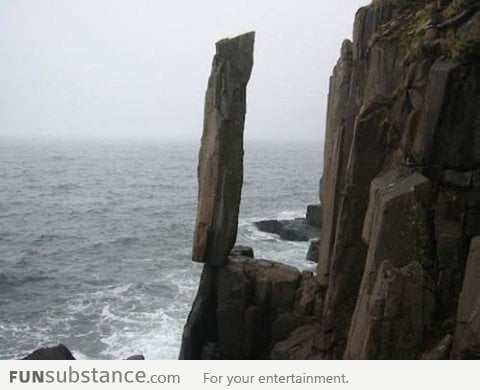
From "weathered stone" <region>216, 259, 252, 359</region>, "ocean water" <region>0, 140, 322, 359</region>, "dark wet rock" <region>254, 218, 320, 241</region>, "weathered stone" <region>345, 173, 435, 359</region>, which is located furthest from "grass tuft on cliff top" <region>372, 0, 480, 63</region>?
"dark wet rock" <region>254, 218, 320, 241</region>

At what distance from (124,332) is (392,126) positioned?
56.3ft

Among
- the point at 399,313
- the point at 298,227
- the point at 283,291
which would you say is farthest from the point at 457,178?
the point at 298,227

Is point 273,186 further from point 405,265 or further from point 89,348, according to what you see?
point 405,265

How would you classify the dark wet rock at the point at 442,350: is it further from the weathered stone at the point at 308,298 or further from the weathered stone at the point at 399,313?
the weathered stone at the point at 308,298

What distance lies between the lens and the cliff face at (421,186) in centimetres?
1009

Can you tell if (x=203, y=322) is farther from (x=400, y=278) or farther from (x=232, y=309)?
(x=400, y=278)

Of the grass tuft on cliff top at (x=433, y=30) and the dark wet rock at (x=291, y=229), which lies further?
the dark wet rock at (x=291, y=229)

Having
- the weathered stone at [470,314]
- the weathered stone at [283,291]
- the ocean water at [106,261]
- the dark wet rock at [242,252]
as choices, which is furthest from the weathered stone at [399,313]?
the ocean water at [106,261]

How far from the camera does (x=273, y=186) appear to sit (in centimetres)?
8706

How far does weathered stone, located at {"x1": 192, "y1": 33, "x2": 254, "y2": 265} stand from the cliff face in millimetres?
6983

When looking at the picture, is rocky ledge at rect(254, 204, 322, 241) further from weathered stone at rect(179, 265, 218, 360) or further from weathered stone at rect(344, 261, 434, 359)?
weathered stone at rect(344, 261, 434, 359)

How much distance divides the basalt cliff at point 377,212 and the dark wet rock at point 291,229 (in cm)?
2272

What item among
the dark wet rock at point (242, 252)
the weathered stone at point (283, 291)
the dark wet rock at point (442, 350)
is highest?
the dark wet rock at point (442, 350)

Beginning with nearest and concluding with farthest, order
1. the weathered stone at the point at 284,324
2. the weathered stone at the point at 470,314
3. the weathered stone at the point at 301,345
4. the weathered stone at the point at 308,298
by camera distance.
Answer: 1. the weathered stone at the point at 470,314
2. the weathered stone at the point at 301,345
3. the weathered stone at the point at 308,298
4. the weathered stone at the point at 284,324
